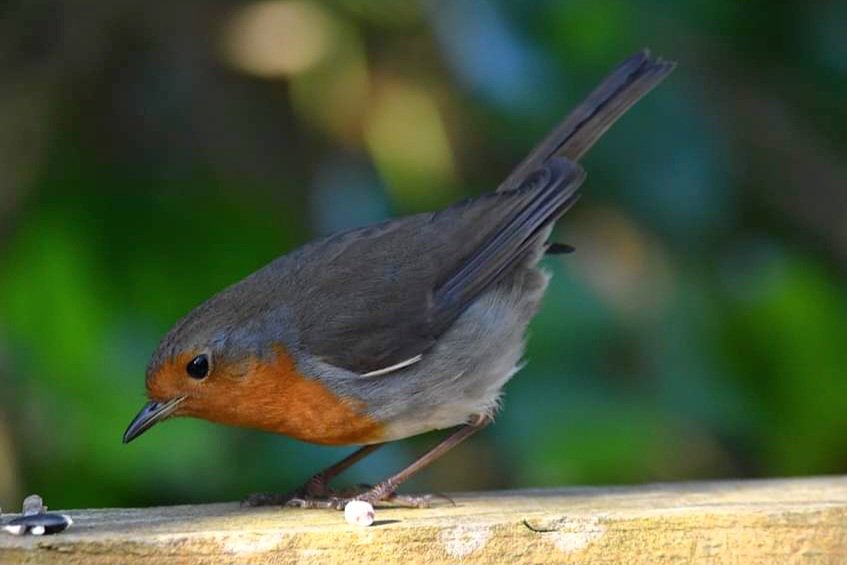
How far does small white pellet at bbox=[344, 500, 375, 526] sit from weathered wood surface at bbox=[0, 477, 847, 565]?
3cm

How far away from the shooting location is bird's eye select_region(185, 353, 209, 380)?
3.49m

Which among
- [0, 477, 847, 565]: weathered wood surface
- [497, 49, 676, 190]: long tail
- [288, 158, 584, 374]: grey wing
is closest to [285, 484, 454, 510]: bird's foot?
[0, 477, 847, 565]: weathered wood surface

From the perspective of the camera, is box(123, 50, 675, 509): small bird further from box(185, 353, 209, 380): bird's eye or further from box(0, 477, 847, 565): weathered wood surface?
box(0, 477, 847, 565): weathered wood surface

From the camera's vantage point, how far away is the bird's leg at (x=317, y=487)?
3289mm

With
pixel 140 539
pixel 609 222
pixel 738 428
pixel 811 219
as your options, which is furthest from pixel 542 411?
pixel 140 539

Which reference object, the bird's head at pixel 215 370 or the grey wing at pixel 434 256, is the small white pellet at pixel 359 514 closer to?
the bird's head at pixel 215 370

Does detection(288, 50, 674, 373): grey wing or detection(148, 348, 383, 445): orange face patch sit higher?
detection(288, 50, 674, 373): grey wing

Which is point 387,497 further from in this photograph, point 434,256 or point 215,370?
point 434,256

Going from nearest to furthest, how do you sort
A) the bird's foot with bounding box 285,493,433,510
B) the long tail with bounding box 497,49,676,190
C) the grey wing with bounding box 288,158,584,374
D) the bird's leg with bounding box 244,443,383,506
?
the bird's foot with bounding box 285,493,433,510
the bird's leg with bounding box 244,443,383,506
the grey wing with bounding box 288,158,584,374
the long tail with bounding box 497,49,676,190

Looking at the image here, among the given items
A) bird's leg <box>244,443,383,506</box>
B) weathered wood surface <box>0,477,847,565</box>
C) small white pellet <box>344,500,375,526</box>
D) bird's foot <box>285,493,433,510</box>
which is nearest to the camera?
weathered wood surface <box>0,477,847,565</box>

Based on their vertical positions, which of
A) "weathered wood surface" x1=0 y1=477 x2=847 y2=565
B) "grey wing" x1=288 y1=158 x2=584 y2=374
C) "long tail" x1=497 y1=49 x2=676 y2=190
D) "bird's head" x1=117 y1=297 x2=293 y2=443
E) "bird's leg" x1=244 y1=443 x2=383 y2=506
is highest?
"long tail" x1=497 y1=49 x2=676 y2=190

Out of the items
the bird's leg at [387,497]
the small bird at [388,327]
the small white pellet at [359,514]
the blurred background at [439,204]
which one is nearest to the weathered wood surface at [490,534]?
the small white pellet at [359,514]

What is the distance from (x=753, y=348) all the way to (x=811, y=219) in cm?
80

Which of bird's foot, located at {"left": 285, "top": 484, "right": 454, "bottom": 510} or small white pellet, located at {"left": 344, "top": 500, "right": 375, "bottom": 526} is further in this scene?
bird's foot, located at {"left": 285, "top": 484, "right": 454, "bottom": 510}
